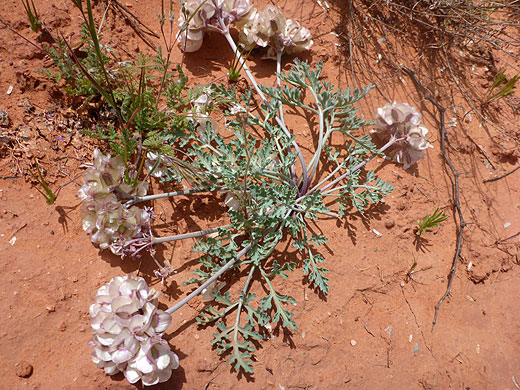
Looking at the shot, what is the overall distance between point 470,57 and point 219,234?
340 centimetres

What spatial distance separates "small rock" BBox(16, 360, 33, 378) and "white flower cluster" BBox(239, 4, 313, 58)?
2.76 m

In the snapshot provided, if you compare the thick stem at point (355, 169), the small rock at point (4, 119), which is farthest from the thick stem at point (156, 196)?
the small rock at point (4, 119)

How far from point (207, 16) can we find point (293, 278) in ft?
7.08

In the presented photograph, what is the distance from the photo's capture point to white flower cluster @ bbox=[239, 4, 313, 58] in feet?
9.36

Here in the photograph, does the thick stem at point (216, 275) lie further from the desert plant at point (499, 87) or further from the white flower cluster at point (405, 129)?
the desert plant at point (499, 87)

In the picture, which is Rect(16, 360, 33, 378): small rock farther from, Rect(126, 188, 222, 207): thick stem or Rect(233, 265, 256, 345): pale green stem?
Rect(233, 265, 256, 345): pale green stem

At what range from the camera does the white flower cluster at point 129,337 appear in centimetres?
182

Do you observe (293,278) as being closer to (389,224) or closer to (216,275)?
(216,275)

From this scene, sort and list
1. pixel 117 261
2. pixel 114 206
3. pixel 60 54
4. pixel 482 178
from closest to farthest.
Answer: pixel 114 206, pixel 117 261, pixel 60 54, pixel 482 178

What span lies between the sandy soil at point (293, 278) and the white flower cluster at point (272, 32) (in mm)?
289

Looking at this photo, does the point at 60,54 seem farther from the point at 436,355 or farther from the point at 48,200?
the point at 436,355

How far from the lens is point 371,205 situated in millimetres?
2754

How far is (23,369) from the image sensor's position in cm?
A: 193

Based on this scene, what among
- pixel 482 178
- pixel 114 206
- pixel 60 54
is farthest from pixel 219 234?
pixel 482 178
